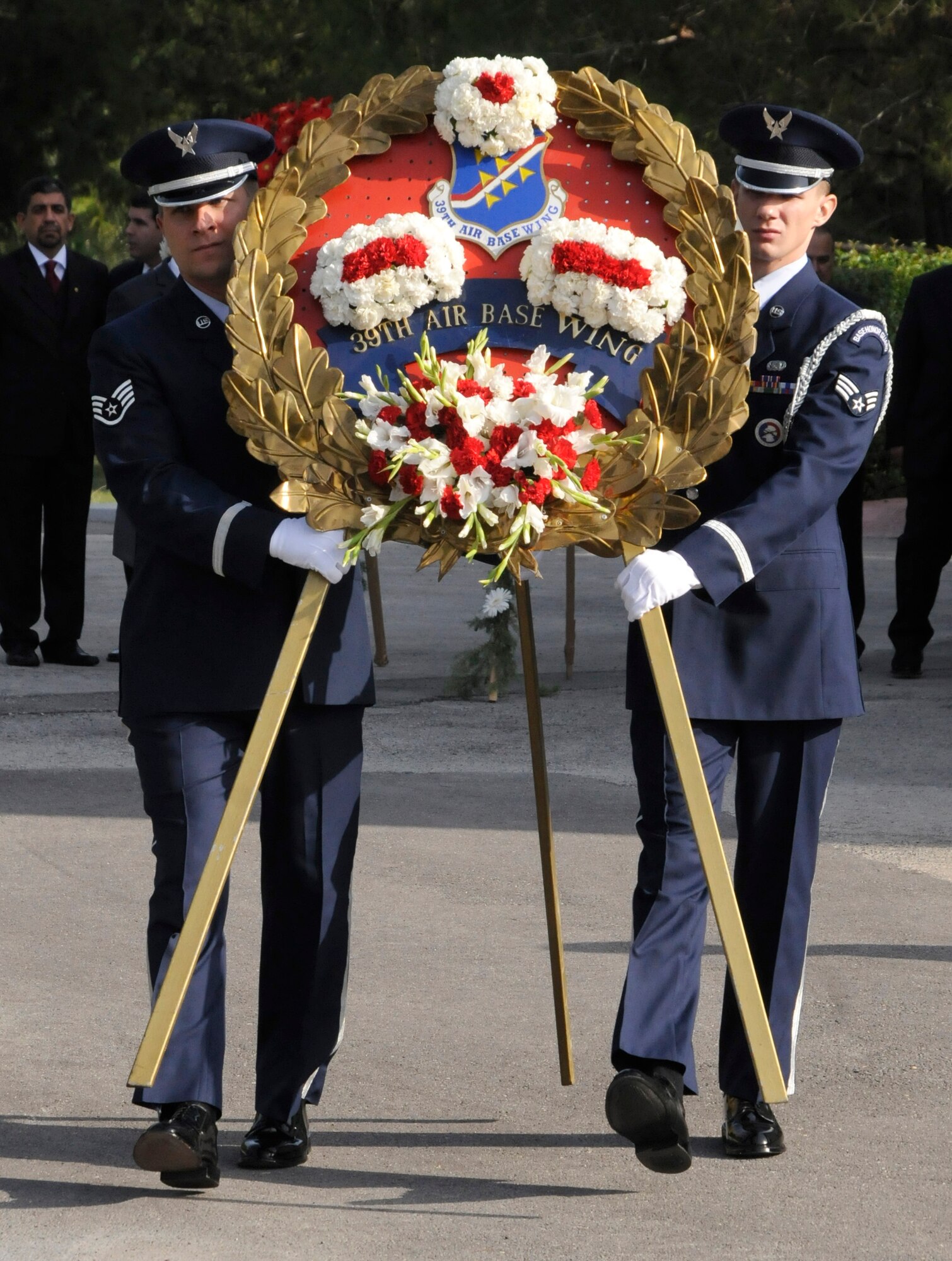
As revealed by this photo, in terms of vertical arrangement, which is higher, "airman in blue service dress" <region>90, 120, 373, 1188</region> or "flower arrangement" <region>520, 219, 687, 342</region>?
"flower arrangement" <region>520, 219, 687, 342</region>

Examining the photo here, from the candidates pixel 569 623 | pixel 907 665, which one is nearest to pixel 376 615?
pixel 569 623

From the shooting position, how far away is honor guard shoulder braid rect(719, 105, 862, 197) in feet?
13.2

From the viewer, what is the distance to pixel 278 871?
4.06m

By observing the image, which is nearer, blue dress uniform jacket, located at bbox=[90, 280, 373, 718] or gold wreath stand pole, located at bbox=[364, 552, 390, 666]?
blue dress uniform jacket, located at bbox=[90, 280, 373, 718]

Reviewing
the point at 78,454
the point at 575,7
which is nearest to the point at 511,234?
the point at 78,454

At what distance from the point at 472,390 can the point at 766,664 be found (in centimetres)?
83

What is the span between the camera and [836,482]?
3.91 meters

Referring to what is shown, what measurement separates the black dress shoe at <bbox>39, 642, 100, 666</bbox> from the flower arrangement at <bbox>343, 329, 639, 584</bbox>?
6223 millimetres

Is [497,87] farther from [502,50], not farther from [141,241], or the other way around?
[502,50]

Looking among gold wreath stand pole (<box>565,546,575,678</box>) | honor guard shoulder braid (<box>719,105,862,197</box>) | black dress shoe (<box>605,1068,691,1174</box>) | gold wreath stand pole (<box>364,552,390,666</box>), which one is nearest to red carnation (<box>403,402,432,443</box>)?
honor guard shoulder braid (<box>719,105,862,197</box>)

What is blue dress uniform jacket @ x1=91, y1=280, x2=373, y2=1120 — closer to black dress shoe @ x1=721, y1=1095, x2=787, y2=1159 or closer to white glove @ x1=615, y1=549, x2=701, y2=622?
white glove @ x1=615, y1=549, x2=701, y2=622

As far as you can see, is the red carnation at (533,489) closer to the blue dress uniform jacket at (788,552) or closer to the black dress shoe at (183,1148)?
the blue dress uniform jacket at (788,552)

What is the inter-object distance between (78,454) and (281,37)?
14.8 metres

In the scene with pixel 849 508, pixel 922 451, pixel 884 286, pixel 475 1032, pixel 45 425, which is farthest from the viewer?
pixel 884 286
